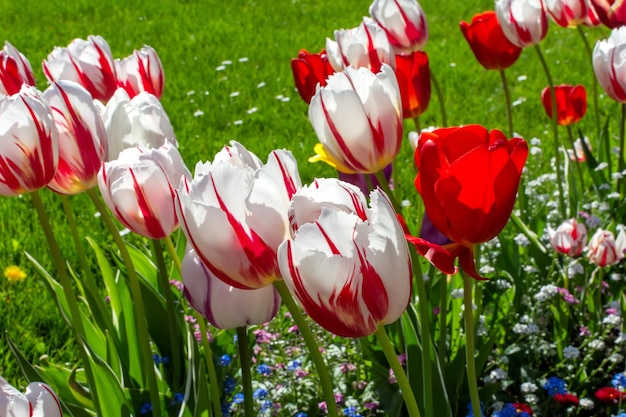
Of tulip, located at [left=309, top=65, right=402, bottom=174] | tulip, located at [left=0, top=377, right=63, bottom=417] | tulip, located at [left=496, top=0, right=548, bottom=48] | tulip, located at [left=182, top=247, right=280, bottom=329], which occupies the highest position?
tulip, located at [left=496, top=0, right=548, bottom=48]

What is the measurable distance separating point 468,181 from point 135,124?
1.80ft

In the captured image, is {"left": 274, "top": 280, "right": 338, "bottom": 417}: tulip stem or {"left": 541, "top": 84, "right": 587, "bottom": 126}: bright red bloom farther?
{"left": 541, "top": 84, "right": 587, "bottom": 126}: bright red bloom

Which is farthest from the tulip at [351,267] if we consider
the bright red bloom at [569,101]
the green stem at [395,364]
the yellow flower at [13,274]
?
the yellow flower at [13,274]

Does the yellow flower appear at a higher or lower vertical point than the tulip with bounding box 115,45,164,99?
higher

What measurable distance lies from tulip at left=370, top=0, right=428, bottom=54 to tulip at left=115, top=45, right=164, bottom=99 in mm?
→ 492

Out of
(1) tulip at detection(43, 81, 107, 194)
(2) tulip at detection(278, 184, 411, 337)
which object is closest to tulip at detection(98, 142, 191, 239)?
(1) tulip at detection(43, 81, 107, 194)

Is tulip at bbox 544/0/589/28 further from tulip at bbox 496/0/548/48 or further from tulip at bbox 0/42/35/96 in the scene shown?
tulip at bbox 0/42/35/96

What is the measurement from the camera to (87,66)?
1526 mm

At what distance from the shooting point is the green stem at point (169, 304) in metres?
1.20

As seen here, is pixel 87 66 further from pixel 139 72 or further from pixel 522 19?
pixel 522 19

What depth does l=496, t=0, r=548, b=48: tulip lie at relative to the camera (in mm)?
1880

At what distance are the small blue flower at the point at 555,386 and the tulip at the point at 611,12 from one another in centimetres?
82

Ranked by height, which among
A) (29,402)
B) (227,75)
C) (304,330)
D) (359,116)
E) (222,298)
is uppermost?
(227,75)

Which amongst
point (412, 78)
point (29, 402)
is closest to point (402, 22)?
point (412, 78)
